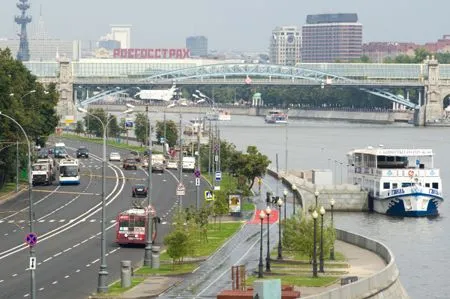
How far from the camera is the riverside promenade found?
194 ft

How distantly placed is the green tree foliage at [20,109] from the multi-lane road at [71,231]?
315cm

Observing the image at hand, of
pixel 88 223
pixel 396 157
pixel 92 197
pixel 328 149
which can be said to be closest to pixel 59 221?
pixel 88 223

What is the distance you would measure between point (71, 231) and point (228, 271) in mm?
20896

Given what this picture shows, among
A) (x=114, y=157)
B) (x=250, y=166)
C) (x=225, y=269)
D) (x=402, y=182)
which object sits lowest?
(x=225, y=269)

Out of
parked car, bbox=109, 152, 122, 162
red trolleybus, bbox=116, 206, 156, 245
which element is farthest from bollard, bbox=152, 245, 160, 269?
parked car, bbox=109, 152, 122, 162

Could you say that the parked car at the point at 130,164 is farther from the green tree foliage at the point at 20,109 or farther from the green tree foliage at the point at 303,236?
the green tree foliage at the point at 303,236

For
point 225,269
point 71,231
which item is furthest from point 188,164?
point 225,269

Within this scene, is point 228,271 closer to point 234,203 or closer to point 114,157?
point 234,203

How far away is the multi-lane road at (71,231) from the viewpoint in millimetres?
64062

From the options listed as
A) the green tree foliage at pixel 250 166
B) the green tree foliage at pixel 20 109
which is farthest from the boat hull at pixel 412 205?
the green tree foliage at pixel 20 109

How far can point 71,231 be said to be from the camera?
8575cm

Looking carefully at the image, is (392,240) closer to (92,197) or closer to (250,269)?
(92,197)

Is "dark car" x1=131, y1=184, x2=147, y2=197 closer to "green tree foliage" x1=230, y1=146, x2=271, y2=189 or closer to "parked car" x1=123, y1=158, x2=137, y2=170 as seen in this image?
"green tree foliage" x1=230, y1=146, x2=271, y2=189

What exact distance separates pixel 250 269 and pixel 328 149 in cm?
13175
